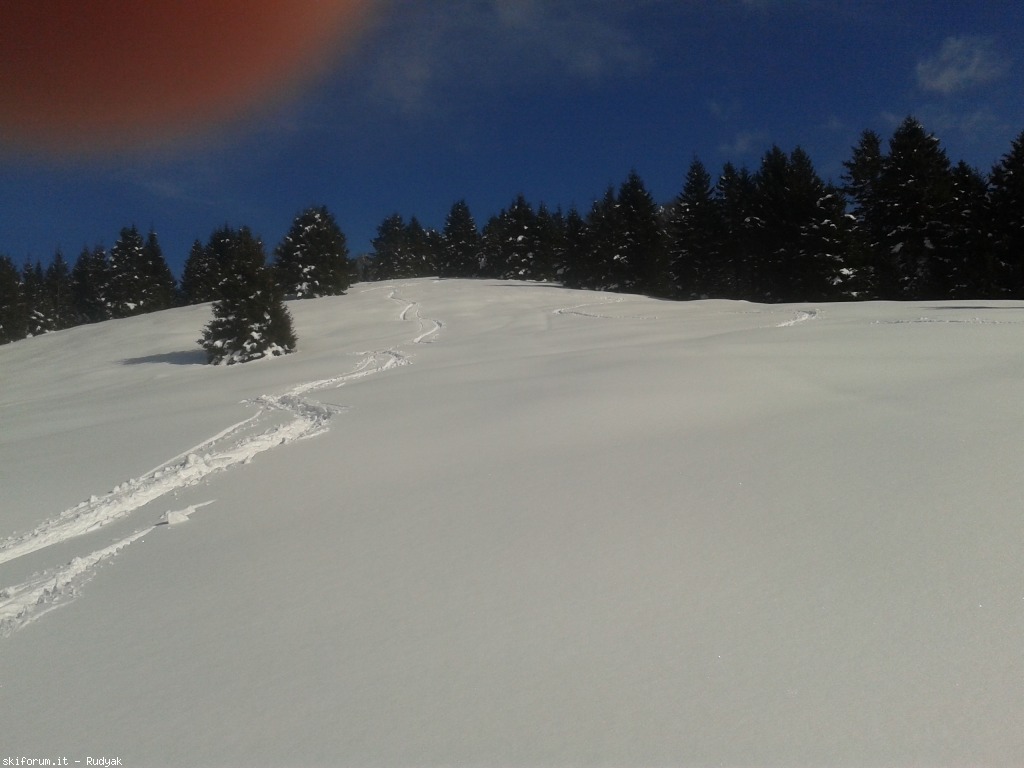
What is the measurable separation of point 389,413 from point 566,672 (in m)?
6.27

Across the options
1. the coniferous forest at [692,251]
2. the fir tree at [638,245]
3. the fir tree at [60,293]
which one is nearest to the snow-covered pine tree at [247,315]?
the coniferous forest at [692,251]

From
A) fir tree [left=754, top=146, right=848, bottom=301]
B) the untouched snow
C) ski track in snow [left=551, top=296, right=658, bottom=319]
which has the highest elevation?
fir tree [left=754, top=146, right=848, bottom=301]

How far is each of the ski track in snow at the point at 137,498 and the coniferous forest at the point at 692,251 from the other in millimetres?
11621

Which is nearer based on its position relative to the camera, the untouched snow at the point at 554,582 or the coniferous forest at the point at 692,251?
the untouched snow at the point at 554,582

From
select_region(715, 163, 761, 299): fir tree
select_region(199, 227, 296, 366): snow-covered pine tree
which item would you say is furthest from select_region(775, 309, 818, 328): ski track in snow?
select_region(715, 163, 761, 299): fir tree

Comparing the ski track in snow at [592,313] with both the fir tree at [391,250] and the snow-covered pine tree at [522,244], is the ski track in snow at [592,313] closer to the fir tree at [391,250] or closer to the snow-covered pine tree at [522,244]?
the snow-covered pine tree at [522,244]

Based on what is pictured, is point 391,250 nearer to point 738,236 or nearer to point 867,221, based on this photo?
point 738,236

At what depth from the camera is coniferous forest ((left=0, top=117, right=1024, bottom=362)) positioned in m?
23.1

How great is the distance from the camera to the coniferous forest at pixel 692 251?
2312cm

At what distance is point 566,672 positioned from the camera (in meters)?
2.49

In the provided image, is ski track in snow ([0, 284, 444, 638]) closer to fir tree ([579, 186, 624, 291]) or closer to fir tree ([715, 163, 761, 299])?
fir tree ([715, 163, 761, 299])

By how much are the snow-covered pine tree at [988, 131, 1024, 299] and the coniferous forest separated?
0.05 metres

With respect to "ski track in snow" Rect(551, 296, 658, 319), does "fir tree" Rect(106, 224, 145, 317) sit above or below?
above

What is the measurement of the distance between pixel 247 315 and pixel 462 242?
143ft
